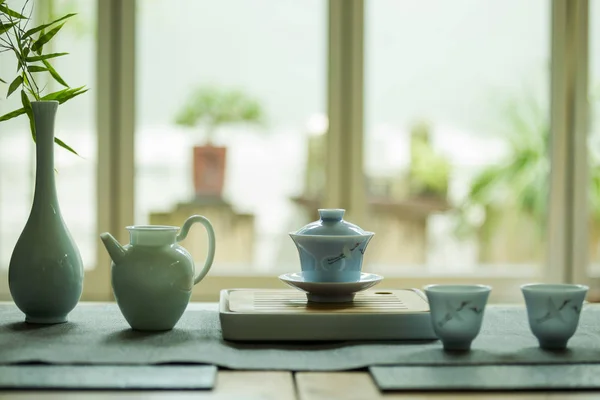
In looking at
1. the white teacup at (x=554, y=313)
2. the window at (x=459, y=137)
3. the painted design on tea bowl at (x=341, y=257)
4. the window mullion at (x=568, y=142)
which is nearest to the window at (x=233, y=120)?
the window at (x=459, y=137)

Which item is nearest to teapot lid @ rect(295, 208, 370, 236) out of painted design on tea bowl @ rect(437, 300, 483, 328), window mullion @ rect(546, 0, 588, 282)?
painted design on tea bowl @ rect(437, 300, 483, 328)

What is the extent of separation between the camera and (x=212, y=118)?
3.49 metres

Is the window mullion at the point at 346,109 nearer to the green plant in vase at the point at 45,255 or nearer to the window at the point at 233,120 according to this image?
the window at the point at 233,120

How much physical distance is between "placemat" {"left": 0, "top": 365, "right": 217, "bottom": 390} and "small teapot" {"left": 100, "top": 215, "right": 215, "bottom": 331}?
0.22m

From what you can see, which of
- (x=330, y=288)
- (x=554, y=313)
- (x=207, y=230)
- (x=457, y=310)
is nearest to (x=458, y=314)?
(x=457, y=310)

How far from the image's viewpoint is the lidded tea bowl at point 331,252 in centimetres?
147

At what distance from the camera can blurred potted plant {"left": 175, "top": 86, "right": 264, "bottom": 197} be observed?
11.4ft

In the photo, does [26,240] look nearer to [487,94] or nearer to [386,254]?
[386,254]

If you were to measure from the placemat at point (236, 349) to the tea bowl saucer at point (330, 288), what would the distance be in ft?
0.40

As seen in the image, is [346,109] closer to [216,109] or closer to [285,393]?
[216,109]

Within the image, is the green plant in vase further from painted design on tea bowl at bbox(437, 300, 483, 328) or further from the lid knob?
painted design on tea bowl at bbox(437, 300, 483, 328)

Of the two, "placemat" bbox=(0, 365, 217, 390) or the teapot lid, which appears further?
the teapot lid

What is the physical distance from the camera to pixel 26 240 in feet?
4.88

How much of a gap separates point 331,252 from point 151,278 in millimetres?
296
